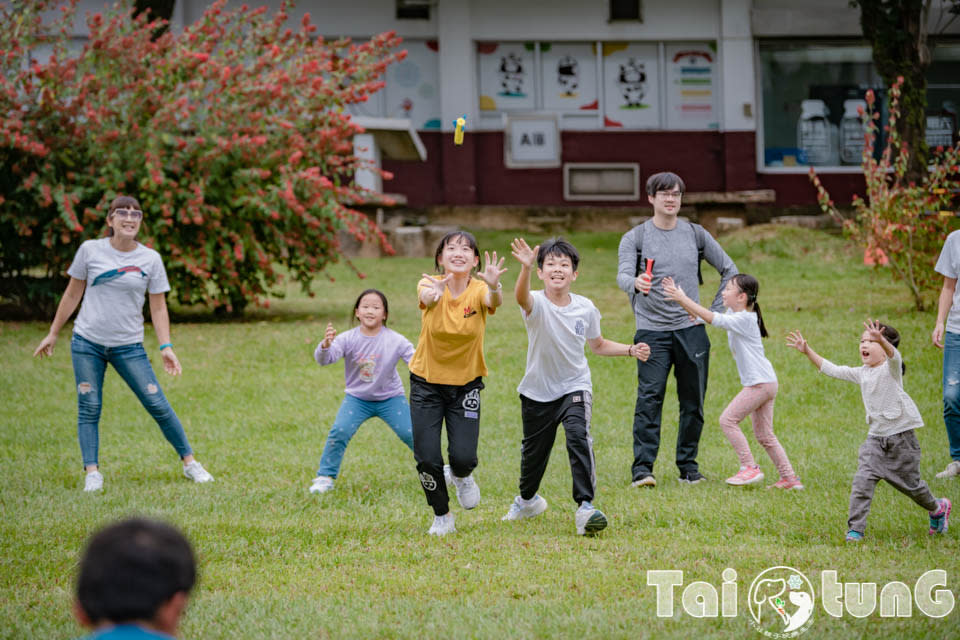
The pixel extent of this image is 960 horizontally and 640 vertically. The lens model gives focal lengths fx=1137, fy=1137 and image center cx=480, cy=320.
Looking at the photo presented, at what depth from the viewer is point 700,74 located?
25984mm

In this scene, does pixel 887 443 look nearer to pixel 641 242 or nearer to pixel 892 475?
pixel 892 475

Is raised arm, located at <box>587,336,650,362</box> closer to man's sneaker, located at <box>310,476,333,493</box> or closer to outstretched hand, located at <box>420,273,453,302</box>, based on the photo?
outstretched hand, located at <box>420,273,453,302</box>

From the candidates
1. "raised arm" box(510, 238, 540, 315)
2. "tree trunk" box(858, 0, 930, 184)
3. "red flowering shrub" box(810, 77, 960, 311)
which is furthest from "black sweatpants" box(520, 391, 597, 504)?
"tree trunk" box(858, 0, 930, 184)

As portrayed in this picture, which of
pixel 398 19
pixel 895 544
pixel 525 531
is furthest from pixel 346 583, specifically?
pixel 398 19

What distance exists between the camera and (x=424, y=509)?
7199mm

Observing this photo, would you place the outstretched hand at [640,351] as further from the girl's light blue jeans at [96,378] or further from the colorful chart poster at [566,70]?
the colorful chart poster at [566,70]

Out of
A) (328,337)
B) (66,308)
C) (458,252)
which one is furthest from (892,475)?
(66,308)

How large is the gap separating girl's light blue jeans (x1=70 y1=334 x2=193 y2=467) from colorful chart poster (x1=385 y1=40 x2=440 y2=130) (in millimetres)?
18413

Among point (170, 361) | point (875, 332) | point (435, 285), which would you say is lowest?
point (170, 361)

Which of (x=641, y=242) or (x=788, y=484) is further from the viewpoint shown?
(x=641, y=242)

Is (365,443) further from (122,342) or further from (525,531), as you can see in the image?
(525,531)

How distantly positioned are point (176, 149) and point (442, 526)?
31.8 ft

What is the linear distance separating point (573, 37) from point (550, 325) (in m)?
20.3

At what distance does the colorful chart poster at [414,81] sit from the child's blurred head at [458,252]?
19725 mm
